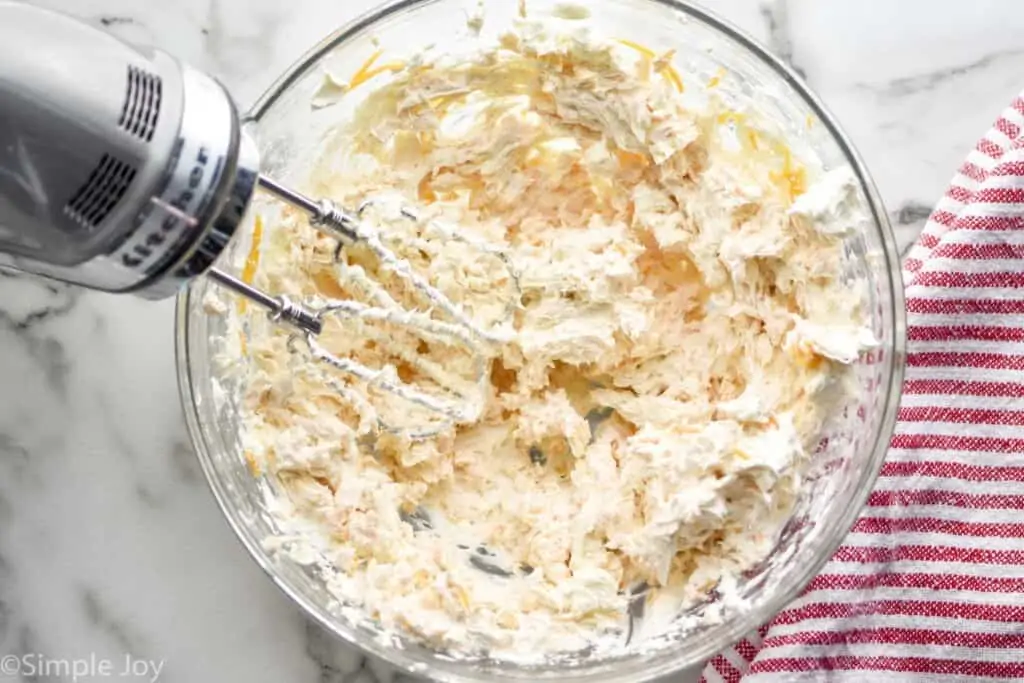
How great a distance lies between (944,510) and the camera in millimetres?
1237

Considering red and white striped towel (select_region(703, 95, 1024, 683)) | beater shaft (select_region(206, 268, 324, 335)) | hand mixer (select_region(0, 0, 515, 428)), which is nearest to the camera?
hand mixer (select_region(0, 0, 515, 428))

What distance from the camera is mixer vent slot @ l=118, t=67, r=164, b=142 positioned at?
833mm

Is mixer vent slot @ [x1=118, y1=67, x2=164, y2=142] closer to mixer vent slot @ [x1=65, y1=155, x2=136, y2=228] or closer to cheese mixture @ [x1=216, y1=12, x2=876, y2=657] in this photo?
mixer vent slot @ [x1=65, y1=155, x2=136, y2=228]

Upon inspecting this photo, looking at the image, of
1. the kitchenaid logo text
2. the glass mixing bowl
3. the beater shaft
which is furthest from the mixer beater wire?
the kitchenaid logo text

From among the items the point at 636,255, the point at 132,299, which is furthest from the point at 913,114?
the point at 132,299

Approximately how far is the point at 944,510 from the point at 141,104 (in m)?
0.97

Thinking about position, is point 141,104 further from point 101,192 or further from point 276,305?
point 276,305

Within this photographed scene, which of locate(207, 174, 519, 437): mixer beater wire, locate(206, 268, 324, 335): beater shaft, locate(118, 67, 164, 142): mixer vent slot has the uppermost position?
locate(118, 67, 164, 142): mixer vent slot

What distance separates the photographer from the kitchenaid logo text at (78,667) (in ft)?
4.29

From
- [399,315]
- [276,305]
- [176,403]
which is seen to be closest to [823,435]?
[399,315]

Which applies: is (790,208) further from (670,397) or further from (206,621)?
(206,621)

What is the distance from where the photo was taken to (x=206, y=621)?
1.31 m

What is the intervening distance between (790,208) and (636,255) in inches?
7.5

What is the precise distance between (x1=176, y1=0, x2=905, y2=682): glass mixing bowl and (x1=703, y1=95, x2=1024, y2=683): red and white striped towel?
3.3 inches
